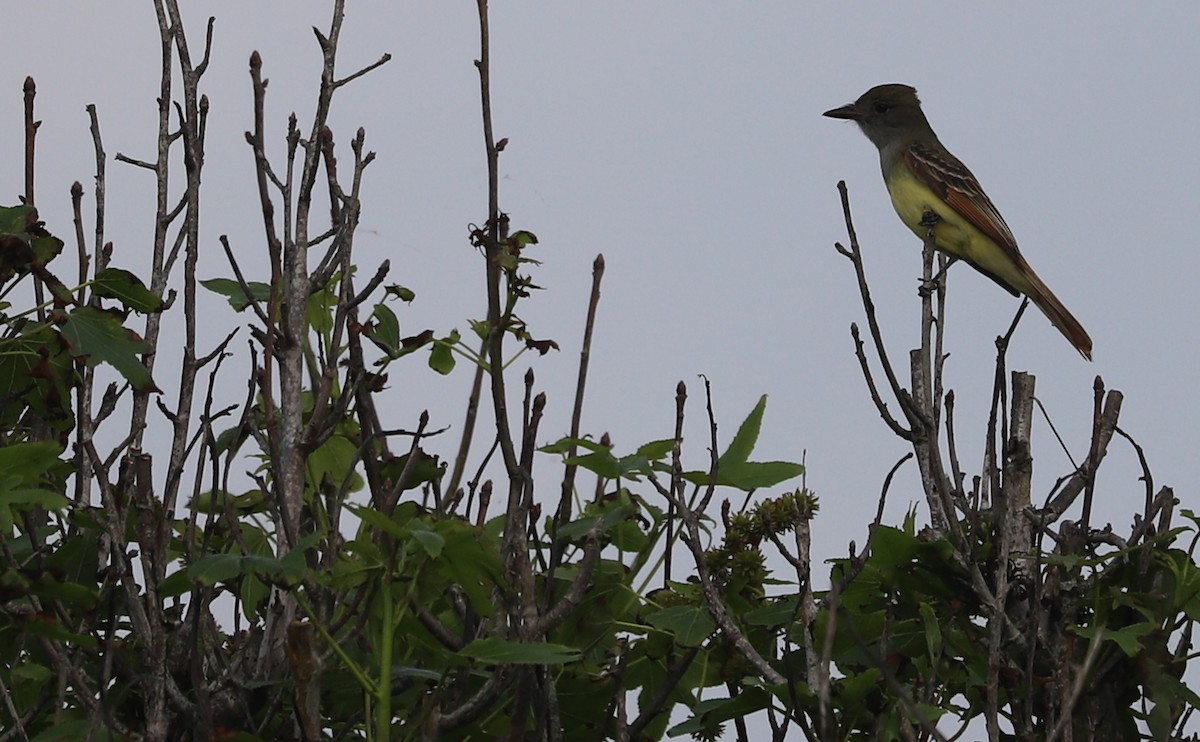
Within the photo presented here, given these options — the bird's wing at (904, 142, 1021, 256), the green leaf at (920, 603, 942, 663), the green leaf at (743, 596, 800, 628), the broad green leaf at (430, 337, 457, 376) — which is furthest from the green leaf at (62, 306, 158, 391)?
the bird's wing at (904, 142, 1021, 256)

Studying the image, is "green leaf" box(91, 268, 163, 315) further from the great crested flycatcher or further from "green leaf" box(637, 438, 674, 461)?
the great crested flycatcher

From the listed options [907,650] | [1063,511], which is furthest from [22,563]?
[1063,511]

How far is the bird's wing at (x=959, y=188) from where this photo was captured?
884cm

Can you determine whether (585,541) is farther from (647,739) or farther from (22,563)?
(22,563)

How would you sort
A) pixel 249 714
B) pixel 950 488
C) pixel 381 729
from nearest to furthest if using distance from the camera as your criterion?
pixel 381 729 → pixel 249 714 → pixel 950 488

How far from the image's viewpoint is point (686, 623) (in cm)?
312

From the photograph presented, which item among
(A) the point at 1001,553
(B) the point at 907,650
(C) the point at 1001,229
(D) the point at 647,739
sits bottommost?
(D) the point at 647,739

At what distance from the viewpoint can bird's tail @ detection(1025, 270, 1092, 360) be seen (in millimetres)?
8584

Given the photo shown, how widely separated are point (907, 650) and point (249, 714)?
5.25 feet

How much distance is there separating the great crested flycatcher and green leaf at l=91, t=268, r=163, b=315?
18.5 feet

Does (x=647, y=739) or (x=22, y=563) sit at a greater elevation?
(x=22, y=563)

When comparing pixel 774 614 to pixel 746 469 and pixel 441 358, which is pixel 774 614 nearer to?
pixel 746 469

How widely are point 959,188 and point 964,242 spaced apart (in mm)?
402

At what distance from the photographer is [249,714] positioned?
313 centimetres
